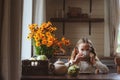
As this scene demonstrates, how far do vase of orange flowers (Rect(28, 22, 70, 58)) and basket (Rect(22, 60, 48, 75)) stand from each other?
0.23 metres

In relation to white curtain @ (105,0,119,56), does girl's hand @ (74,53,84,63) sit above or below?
below

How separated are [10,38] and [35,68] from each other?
85 centimetres

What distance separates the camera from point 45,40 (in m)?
2.61

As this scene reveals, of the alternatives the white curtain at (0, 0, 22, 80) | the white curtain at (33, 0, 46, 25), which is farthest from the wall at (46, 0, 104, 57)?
the white curtain at (0, 0, 22, 80)

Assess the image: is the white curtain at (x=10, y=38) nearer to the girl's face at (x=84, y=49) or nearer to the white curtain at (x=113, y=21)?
the girl's face at (x=84, y=49)

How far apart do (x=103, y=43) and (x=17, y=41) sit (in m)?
3.40

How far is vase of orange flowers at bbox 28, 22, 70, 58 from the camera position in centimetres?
260

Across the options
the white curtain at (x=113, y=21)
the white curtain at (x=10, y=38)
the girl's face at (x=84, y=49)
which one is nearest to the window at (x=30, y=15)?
the girl's face at (x=84, y=49)

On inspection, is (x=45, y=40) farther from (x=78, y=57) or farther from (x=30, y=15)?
(x=30, y=15)

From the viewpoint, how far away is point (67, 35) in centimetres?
499

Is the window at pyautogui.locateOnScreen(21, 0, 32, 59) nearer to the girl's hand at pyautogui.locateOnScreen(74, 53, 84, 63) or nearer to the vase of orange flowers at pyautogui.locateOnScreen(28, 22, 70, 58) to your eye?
the vase of orange flowers at pyautogui.locateOnScreen(28, 22, 70, 58)

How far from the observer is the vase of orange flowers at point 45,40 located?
8.52 feet

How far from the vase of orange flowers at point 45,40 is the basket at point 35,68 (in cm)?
23

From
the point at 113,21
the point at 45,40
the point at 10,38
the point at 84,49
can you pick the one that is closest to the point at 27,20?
the point at 45,40
